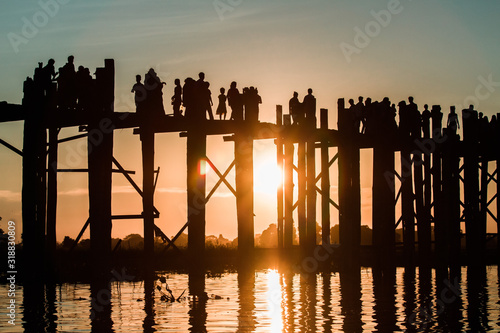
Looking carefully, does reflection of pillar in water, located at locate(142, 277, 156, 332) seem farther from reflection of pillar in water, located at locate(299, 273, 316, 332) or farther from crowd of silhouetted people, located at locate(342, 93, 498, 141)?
crowd of silhouetted people, located at locate(342, 93, 498, 141)

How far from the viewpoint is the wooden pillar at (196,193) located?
58.8 feet

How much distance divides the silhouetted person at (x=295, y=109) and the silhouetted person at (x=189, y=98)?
397 centimetres

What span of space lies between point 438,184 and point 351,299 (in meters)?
8.80

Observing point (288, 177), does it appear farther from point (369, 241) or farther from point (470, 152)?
point (369, 241)

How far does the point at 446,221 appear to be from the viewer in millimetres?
24188

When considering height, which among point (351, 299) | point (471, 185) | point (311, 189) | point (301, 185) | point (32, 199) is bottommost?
point (351, 299)

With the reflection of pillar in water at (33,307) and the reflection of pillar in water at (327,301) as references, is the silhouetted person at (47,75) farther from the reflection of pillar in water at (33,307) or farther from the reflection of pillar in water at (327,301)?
the reflection of pillar in water at (327,301)

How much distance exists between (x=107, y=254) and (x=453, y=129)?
12634mm

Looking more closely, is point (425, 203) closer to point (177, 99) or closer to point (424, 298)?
point (424, 298)

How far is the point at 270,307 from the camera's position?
48.9ft

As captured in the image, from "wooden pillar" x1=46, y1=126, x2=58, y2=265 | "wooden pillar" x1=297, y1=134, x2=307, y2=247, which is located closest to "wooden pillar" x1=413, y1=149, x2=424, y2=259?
"wooden pillar" x1=297, y1=134, x2=307, y2=247

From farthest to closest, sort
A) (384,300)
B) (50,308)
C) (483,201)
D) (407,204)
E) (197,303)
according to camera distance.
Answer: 1. (483,201)
2. (407,204)
3. (384,300)
4. (197,303)
5. (50,308)

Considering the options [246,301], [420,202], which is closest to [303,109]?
[420,202]

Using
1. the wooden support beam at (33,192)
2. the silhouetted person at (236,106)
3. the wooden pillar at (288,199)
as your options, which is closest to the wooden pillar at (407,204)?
the wooden pillar at (288,199)
